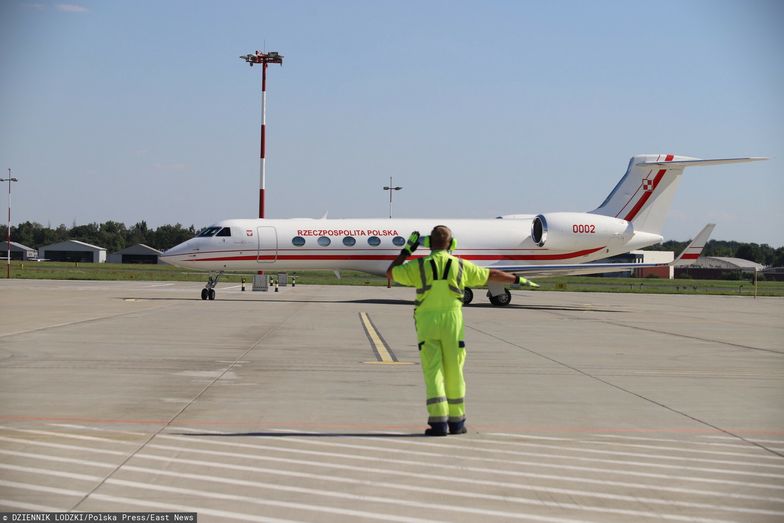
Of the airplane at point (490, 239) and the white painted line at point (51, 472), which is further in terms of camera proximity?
the airplane at point (490, 239)

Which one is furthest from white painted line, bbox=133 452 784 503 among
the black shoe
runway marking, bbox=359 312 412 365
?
runway marking, bbox=359 312 412 365

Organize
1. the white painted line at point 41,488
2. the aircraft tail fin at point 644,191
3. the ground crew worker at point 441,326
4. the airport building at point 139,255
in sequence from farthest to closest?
the airport building at point 139,255
the aircraft tail fin at point 644,191
the ground crew worker at point 441,326
the white painted line at point 41,488

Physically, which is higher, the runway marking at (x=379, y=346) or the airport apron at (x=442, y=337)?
the airport apron at (x=442, y=337)

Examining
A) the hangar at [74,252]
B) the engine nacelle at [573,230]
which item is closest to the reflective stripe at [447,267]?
the engine nacelle at [573,230]

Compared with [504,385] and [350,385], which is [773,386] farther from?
[350,385]

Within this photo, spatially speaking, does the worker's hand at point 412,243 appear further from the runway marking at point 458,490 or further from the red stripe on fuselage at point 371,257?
the red stripe on fuselage at point 371,257

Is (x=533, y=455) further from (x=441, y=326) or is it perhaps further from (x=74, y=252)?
(x=74, y=252)

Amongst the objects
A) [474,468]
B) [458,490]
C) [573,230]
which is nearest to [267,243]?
[573,230]

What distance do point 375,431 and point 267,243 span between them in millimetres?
26231

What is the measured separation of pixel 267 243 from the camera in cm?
3406

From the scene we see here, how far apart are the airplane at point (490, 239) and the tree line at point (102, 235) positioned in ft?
408

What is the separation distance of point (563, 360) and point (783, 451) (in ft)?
24.1

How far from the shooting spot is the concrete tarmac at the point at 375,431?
583 centimetres

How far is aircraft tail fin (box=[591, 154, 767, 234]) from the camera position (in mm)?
36531
